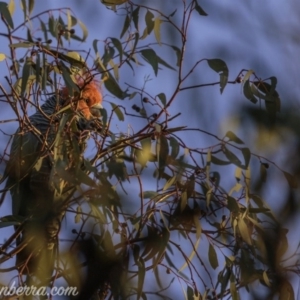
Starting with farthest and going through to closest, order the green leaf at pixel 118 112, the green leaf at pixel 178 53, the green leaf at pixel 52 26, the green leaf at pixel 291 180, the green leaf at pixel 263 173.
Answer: the green leaf at pixel 52 26
the green leaf at pixel 118 112
the green leaf at pixel 178 53
the green leaf at pixel 263 173
the green leaf at pixel 291 180

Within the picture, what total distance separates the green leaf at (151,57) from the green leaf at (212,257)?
56 cm

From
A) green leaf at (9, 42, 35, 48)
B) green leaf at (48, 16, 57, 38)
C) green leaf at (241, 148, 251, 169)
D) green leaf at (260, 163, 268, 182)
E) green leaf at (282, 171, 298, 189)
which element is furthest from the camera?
green leaf at (48, 16, 57, 38)

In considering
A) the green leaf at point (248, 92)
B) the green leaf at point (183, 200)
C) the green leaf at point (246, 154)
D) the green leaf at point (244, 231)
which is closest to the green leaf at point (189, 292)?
the green leaf at point (244, 231)

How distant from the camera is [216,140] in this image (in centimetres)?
189

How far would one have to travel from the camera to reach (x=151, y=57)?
2.12 metres

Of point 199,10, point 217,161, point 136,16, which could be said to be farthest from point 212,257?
point 199,10

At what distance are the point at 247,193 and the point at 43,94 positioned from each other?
71 centimetres

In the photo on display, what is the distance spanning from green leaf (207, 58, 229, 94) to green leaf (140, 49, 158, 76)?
19 cm

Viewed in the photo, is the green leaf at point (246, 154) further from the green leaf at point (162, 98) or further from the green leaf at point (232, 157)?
the green leaf at point (162, 98)

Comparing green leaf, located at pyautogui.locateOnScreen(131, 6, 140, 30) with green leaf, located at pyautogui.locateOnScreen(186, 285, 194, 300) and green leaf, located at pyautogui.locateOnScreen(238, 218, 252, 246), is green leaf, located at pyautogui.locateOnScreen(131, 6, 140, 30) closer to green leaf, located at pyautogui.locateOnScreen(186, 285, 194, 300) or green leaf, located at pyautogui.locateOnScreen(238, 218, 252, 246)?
green leaf, located at pyautogui.locateOnScreen(238, 218, 252, 246)

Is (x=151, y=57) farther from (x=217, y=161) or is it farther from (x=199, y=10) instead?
(x=199, y=10)

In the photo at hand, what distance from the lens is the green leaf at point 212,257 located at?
225cm

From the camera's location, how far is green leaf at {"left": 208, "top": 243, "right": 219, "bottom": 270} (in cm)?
225

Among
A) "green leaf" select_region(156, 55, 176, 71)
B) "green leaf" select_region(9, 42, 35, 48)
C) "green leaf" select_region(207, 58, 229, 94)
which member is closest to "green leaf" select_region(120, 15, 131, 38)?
"green leaf" select_region(156, 55, 176, 71)
